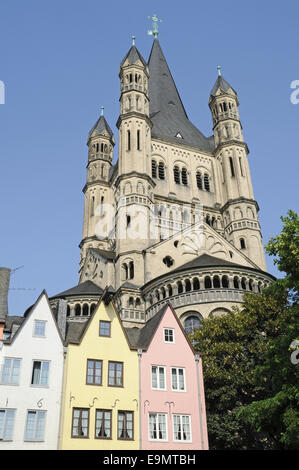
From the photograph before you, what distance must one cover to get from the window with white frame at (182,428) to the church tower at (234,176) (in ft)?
105

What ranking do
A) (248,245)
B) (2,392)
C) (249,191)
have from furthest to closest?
(249,191) → (248,245) → (2,392)

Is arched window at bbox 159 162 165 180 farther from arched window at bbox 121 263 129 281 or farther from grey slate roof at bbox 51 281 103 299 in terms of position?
grey slate roof at bbox 51 281 103 299

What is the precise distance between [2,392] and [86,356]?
14.4ft

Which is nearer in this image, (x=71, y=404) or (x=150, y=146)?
(x=71, y=404)

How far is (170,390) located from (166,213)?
116 ft

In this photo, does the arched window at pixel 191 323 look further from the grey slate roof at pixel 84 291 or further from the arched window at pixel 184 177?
the arched window at pixel 184 177

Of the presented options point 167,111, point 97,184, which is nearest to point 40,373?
point 97,184

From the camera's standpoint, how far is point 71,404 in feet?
74.7

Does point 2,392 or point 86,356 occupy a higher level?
point 86,356

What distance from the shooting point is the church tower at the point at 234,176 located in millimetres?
56562

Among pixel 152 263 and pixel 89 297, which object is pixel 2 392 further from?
pixel 152 263

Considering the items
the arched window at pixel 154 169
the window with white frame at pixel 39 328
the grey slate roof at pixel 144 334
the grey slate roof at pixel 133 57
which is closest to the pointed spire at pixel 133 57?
the grey slate roof at pixel 133 57
